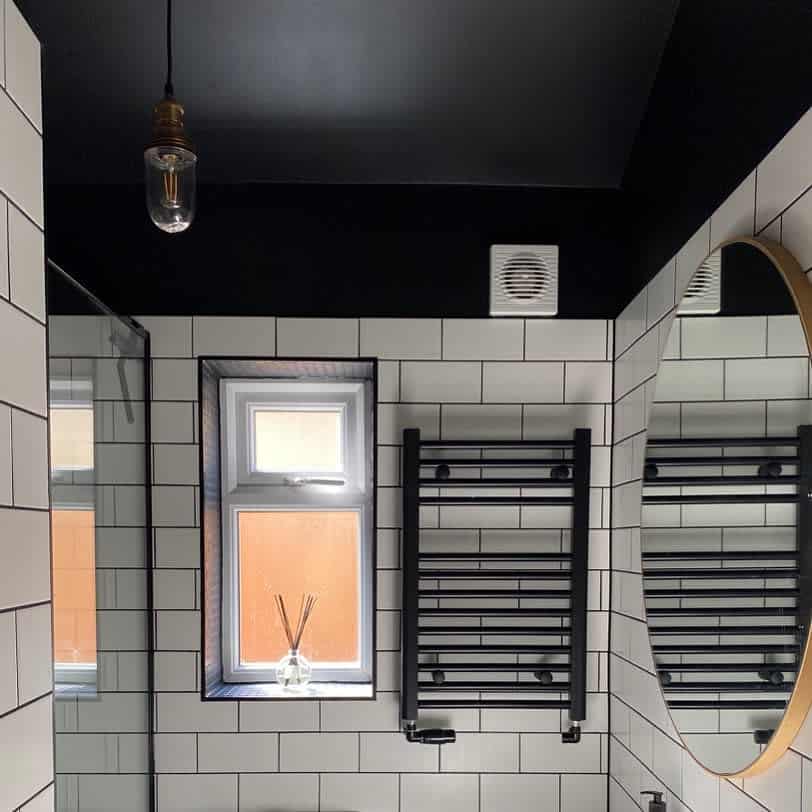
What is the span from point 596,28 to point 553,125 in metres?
0.30

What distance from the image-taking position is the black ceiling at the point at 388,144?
Result: 1874 mm

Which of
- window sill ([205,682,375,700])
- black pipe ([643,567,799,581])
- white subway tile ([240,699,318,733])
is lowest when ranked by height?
white subway tile ([240,699,318,733])

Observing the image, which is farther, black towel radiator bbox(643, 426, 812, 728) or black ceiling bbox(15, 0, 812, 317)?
black ceiling bbox(15, 0, 812, 317)

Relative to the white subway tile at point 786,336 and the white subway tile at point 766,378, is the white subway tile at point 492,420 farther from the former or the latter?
the white subway tile at point 786,336

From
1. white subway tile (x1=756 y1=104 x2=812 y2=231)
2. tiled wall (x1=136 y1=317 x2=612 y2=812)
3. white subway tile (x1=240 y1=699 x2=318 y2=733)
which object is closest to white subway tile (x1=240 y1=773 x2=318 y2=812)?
tiled wall (x1=136 y1=317 x2=612 y2=812)

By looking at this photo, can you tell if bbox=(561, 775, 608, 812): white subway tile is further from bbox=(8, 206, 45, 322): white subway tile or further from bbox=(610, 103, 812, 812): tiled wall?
bbox=(8, 206, 45, 322): white subway tile

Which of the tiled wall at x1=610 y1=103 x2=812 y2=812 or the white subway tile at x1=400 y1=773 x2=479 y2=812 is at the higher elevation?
the tiled wall at x1=610 y1=103 x2=812 y2=812

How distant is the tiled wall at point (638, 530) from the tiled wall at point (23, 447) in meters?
Result: 1.11

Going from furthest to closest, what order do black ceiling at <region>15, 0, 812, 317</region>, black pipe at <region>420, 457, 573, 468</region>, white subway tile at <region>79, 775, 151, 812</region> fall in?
1. black pipe at <region>420, 457, 573, 468</region>
2. black ceiling at <region>15, 0, 812, 317</region>
3. white subway tile at <region>79, 775, 151, 812</region>

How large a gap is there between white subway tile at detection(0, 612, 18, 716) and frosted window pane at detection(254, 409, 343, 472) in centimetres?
137

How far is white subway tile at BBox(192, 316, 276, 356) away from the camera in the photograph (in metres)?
2.33

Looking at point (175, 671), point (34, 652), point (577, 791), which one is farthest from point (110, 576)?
point (577, 791)

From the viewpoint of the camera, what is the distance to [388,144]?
2244 mm

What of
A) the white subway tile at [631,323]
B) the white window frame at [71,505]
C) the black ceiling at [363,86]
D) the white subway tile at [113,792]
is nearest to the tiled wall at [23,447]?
the white window frame at [71,505]
